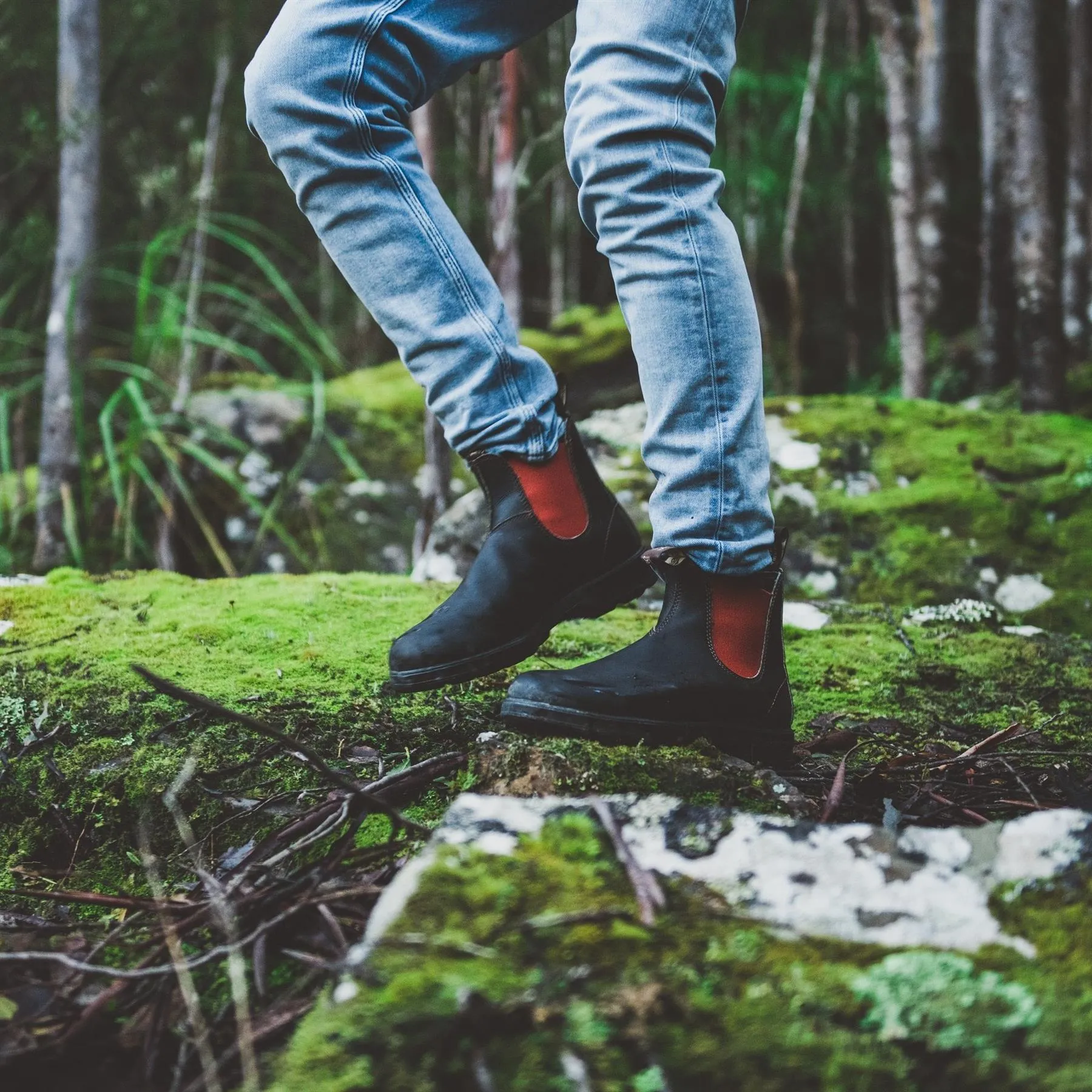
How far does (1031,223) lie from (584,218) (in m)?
3.81

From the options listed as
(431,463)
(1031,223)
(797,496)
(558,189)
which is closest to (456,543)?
(431,463)

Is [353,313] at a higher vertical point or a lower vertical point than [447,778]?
higher

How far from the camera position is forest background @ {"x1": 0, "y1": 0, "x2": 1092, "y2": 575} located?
382 centimetres

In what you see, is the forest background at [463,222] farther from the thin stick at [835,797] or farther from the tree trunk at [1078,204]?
the thin stick at [835,797]

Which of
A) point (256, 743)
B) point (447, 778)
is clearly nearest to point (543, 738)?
point (447, 778)

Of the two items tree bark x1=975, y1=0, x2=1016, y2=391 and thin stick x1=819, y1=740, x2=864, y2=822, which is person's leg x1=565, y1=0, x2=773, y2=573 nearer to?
thin stick x1=819, y1=740, x2=864, y2=822

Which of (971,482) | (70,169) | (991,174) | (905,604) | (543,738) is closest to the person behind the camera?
(543,738)

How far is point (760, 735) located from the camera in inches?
53.7

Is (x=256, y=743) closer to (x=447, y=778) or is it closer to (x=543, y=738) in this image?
(x=447, y=778)

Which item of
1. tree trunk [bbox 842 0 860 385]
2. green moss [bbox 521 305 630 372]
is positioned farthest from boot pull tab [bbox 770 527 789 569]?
tree trunk [bbox 842 0 860 385]

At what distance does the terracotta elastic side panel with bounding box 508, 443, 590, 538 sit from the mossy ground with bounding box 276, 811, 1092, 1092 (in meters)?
0.80

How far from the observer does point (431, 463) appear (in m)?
3.44

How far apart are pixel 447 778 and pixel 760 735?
47 cm

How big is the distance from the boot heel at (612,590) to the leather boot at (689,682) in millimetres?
207
